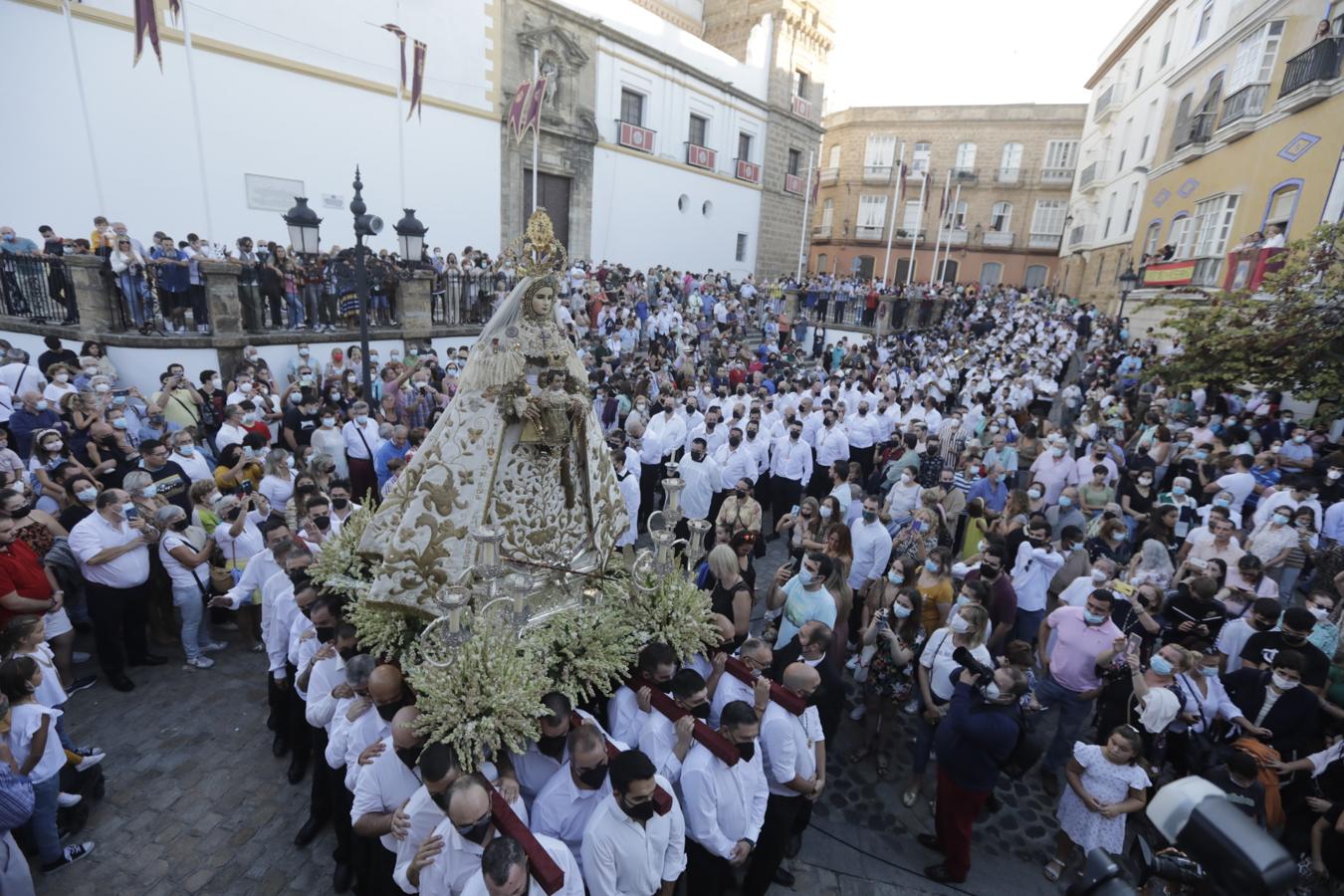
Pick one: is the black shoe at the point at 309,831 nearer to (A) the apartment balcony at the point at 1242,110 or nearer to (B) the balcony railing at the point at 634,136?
(B) the balcony railing at the point at 634,136

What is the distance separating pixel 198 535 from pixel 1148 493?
36.0 ft

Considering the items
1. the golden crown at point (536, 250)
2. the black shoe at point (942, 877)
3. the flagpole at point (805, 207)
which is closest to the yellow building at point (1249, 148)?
the flagpole at point (805, 207)

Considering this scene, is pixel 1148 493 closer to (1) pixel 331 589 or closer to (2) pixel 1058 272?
(1) pixel 331 589

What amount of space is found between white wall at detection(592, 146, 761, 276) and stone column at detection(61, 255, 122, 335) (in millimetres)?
15528

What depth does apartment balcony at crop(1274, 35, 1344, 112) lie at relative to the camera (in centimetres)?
1382

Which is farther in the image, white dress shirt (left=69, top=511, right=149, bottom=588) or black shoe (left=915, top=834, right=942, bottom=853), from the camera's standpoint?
white dress shirt (left=69, top=511, right=149, bottom=588)

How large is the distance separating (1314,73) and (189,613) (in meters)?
21.9

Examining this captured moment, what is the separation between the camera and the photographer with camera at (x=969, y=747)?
164 inches

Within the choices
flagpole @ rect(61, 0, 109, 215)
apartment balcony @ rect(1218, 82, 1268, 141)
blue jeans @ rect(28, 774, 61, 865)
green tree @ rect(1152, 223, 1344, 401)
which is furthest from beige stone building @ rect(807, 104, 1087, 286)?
blue jeans @ rect(28, 774, 61, 865)

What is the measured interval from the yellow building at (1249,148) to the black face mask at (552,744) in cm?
1507

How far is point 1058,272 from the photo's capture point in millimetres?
38906

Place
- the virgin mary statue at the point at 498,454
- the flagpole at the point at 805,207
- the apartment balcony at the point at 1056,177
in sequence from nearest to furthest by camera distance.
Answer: the virgin mary statue at the point at 498,454 → the flagpole at the point at 805,207 → the apartment balcony at the point at 1056,177

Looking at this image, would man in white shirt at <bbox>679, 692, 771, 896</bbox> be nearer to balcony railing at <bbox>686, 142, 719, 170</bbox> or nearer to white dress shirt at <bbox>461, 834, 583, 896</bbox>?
white dress shirt at <bbox>461, 834, 583, 896</bbox>

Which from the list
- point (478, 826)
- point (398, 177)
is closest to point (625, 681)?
point (478, 826)
